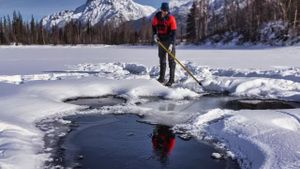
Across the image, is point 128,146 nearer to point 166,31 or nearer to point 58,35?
point 166,31

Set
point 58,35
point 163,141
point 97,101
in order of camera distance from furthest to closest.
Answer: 1. point 58,35
2. point 97,101
3. point 163,141

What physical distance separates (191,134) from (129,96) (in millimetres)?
3096

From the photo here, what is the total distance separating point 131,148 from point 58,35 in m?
101

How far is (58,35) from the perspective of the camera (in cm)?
10188

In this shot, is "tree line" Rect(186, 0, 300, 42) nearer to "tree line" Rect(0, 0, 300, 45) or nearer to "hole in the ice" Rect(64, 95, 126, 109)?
"tree line" Rect(0, 0, 300, 45)

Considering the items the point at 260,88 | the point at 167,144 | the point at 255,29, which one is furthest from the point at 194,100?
the point at 255,29

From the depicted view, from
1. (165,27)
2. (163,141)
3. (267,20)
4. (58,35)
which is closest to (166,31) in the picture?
(165,27)

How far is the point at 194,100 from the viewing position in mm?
8180

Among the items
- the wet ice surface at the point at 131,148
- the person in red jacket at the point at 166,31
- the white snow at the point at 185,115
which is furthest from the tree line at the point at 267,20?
the wet ice surface at the point at 131,148

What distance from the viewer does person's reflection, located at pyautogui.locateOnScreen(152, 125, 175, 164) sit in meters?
4.59

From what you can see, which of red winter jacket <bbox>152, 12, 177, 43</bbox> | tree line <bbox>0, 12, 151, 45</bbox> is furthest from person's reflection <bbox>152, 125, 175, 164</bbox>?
tree line <bbox>0, 12, 151, 45</bbox>

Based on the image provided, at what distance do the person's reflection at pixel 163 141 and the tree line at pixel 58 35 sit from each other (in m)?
84.6

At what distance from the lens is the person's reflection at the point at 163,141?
459 cm

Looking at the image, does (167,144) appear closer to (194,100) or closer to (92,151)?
(92,151)
